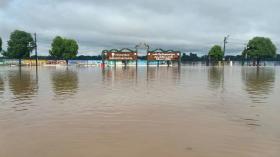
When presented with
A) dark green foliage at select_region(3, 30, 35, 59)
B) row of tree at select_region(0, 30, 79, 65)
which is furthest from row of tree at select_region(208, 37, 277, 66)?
dark green foliage at select_region(3, 30, 35, 59)

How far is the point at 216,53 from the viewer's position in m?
120

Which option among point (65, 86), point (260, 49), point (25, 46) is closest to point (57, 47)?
point (25, 46)

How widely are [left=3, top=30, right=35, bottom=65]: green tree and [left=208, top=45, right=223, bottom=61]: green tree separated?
62090mm

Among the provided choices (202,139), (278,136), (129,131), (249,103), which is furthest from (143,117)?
(249,103)

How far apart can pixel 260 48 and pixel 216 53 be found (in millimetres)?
16158

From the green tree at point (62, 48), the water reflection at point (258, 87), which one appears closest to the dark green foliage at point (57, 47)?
the green tree at point (62, 48)

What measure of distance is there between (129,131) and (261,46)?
110 m

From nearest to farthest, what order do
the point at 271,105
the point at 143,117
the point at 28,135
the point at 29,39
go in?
the point at 28,135 < the point at 143,117 < the point at 271,105 < the point at 29,39

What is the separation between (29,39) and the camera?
105 m

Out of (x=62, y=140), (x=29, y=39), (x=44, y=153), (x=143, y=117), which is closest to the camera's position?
(x=44, y=153)

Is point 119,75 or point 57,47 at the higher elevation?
point 57,47

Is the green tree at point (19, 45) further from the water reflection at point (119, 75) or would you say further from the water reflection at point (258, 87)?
the water reflection at point (258, 87)

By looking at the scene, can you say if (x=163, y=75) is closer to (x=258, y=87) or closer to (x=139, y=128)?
(x=258, y=87)

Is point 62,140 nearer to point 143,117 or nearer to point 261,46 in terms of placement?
point 143,117
